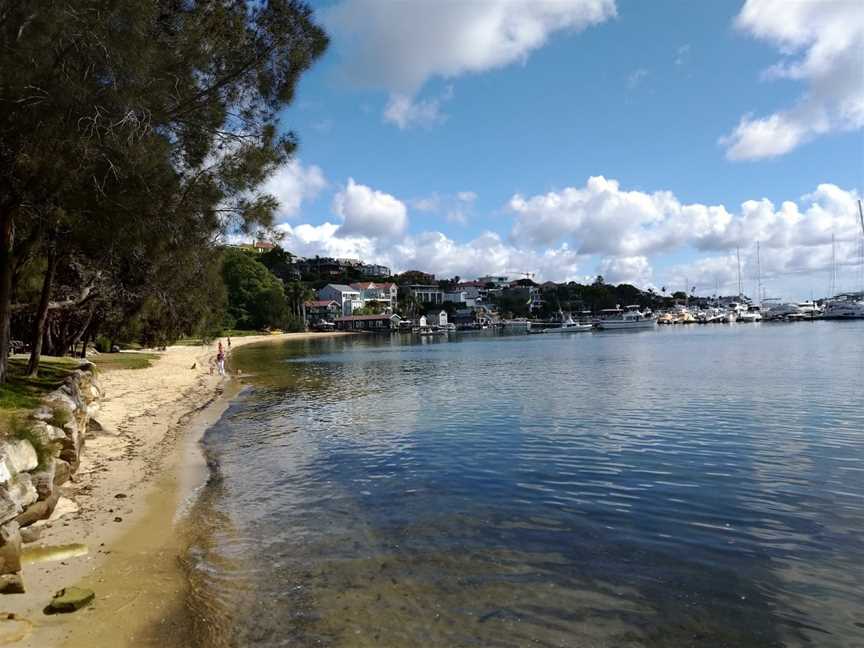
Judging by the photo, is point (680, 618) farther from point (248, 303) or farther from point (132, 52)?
point (248, 303)

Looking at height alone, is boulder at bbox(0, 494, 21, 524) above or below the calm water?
above

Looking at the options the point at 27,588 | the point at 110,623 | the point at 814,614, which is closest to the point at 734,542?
the point at 814,614

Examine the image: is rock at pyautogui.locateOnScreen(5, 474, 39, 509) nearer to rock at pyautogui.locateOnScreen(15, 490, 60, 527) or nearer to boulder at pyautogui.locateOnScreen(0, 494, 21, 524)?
rock at pyautogui.locateOnScreen(15, 490, 60, 527)

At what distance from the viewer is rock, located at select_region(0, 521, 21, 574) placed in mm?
8016

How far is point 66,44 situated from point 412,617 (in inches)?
498

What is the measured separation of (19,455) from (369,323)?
16775cm

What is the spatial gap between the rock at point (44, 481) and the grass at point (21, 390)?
3.98ft

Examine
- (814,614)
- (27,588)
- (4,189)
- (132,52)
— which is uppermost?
(132,52)

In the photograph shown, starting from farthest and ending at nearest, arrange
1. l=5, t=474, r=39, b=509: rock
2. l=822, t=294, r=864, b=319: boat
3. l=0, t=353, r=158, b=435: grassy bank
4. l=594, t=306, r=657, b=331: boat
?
l=594, t=306, r=657, b=331: boat
l=822, t=294, r=864, b=319: boat
l=0, t=353, r=158, b=435: grassy bank
l=5, t=474, r=39, b=509: rock

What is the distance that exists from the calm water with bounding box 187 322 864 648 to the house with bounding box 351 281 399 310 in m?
169

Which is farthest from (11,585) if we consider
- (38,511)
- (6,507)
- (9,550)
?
(38,511)

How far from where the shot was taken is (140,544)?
10047mm

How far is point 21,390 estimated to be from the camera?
16984 mm

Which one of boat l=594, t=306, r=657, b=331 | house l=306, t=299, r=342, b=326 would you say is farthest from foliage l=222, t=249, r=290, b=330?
boat l=594, t=306, r=657, b=331
